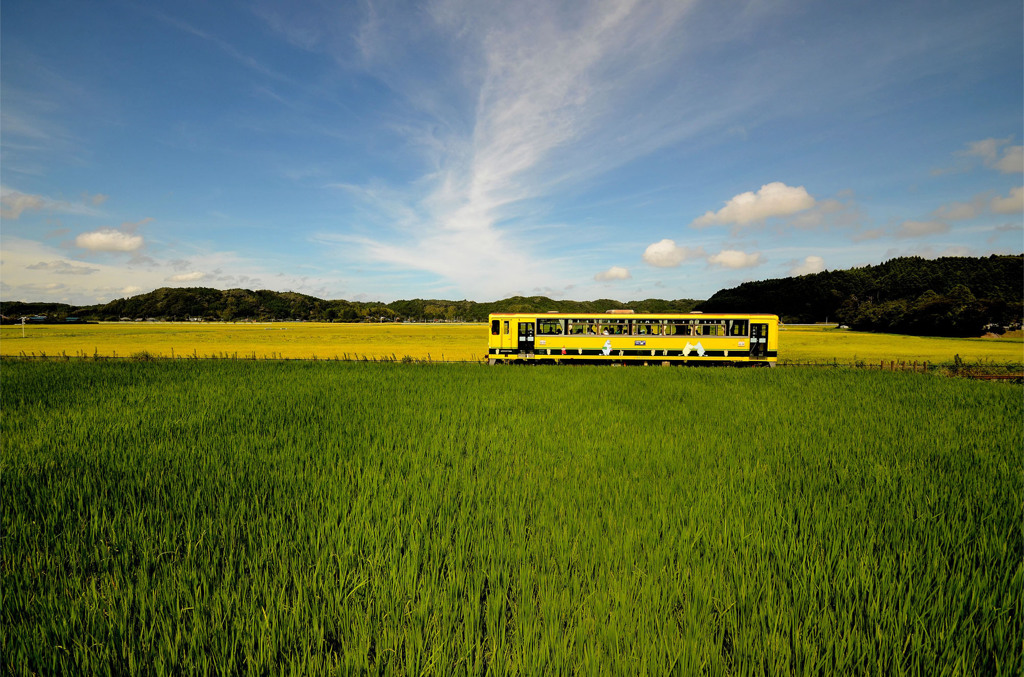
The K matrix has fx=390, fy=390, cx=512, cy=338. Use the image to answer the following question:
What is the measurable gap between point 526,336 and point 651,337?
23.2 feet

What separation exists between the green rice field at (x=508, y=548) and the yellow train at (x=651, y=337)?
13532 mm

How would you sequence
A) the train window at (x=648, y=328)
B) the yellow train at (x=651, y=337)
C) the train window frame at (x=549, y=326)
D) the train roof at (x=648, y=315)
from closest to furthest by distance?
1. the train roof at (x=648, y=315)
2. the yellow train at (x=651, y=337)
3. the train window at (x=648, y=328)
4. the train window frame at (x=549, y=326)

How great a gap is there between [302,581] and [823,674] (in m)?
3.76

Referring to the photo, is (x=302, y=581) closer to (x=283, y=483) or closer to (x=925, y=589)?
(x=283, y=483)

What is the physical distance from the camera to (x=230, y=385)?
13.6 meters

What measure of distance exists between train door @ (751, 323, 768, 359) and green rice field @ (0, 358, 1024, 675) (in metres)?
13.7

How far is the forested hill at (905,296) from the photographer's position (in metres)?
57.9

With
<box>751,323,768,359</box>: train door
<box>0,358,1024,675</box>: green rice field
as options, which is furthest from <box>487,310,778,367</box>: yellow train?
<box>0,358,1024,675</box>: green rice field

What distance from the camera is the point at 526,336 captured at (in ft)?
74.9

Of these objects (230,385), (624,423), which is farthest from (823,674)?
(230,385)

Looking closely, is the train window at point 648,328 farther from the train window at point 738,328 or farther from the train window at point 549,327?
the train window at point 549,327

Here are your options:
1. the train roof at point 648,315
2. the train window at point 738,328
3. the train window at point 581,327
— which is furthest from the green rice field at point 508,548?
the train window at point 581,327

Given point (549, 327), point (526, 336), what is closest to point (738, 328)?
point (549, 327)

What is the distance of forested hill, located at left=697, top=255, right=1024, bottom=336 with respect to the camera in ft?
190
